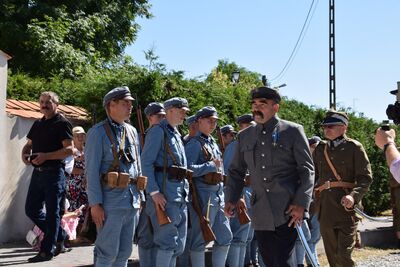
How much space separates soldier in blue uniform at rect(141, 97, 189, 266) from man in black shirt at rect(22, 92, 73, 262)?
1.38 meters

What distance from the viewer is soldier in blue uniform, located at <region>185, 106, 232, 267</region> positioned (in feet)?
25.1

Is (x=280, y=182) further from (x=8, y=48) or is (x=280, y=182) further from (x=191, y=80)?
(x=8, y=48)

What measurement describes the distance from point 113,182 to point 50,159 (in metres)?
2.28

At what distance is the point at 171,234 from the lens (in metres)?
6.81

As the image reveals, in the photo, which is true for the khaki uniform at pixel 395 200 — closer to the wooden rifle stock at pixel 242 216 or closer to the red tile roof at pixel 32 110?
the wooden rifle stock at pixel 242 216

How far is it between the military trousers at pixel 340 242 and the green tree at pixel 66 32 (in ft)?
42.5

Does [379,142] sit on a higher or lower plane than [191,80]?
lower

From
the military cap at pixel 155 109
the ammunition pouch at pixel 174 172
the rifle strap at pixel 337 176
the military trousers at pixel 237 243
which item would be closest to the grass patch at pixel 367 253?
the military trousers at pixel 237 243

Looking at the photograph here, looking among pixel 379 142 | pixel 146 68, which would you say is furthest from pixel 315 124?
pixel 379 142

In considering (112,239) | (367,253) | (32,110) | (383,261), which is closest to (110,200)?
(112,239)

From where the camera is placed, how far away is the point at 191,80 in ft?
35.8

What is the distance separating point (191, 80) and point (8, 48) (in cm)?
1383

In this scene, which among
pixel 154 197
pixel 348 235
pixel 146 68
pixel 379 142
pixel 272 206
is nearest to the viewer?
pixel 379 142

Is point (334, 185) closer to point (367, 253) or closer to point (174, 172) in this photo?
point (174, 172)
